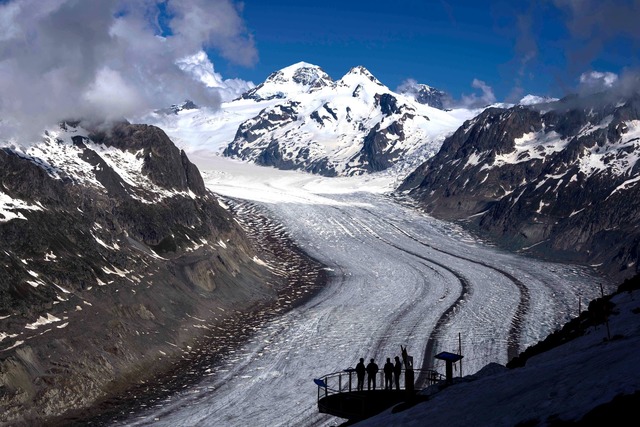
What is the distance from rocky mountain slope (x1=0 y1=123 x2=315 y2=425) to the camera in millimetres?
46594

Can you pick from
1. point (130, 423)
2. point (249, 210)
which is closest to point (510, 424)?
point (130, 423)

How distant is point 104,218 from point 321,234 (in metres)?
58.5

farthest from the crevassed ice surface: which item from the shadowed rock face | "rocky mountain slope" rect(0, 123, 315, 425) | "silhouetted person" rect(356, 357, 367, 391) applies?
"silhouetted person" rect(356, 357, 367, 391)

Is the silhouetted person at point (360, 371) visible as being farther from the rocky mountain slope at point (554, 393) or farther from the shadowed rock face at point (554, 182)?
the shadowed rock face at point (554, 182)

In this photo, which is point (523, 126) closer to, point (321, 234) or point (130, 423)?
point (321, 234)

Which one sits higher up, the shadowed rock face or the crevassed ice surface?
the shadowed rock face

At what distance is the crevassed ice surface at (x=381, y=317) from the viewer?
4588 centimetres

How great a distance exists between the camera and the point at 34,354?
45594 mm

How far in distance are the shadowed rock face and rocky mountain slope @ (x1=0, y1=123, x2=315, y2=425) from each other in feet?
169

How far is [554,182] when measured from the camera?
13962 centimetres

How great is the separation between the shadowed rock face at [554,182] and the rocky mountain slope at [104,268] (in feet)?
169

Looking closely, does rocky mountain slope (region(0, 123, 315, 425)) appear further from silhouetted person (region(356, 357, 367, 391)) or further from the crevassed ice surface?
silhouetted person (region(356, 357, 367, 391))

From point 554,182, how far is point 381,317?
273 ft

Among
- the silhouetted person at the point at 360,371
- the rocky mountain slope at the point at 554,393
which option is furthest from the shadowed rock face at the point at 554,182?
the silhouetted person at the point at 360,371
